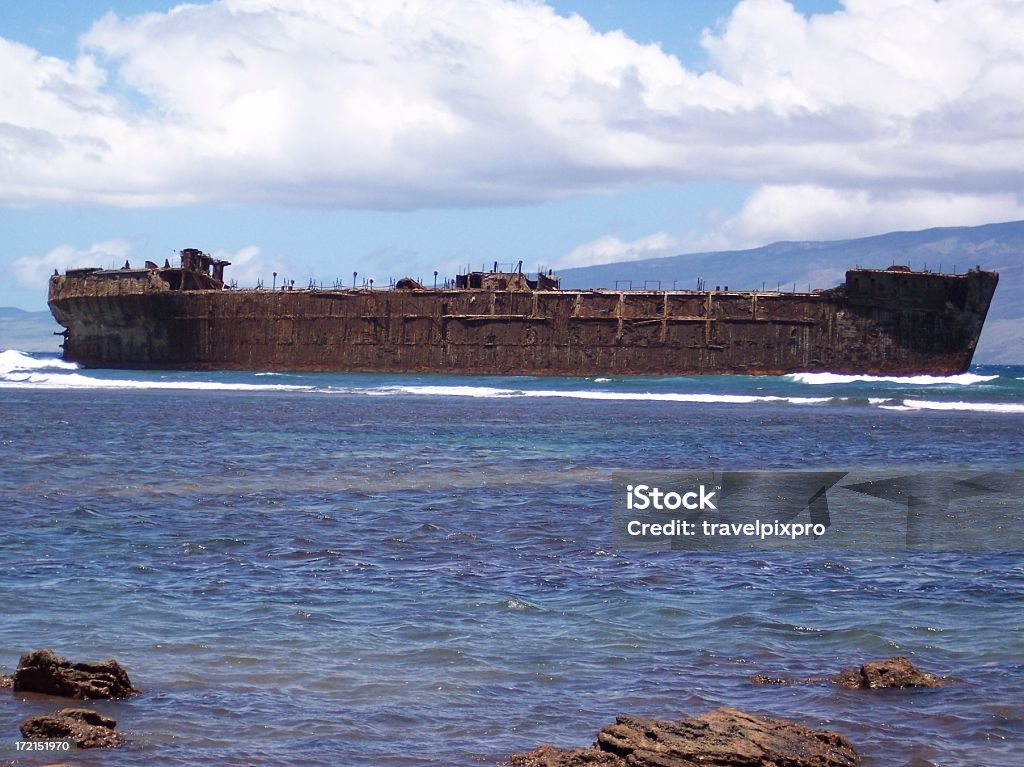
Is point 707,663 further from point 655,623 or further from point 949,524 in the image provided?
point 949,524

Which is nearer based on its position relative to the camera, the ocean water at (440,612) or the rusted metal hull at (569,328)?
the ocean water at (440,612)

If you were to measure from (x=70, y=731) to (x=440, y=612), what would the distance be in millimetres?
4002

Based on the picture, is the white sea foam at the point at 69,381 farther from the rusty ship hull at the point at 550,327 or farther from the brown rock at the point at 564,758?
the brown rock at the point at 564,758

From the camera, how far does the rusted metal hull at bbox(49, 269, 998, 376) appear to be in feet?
185

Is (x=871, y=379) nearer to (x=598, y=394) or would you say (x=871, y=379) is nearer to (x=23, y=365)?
(x=598, y=394)

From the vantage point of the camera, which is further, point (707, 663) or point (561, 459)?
point (561, 459)

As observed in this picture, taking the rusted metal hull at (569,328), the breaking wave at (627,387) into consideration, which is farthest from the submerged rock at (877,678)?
the rusted metal hull at (569,328)

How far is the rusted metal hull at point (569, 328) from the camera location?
56500 mm

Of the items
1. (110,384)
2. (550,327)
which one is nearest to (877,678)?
(550,327)

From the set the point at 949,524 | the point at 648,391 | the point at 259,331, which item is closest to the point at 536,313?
the point at 648,391

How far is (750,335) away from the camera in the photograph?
57.4m

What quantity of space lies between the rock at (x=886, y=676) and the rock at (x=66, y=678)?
5066mm

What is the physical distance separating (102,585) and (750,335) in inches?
1876

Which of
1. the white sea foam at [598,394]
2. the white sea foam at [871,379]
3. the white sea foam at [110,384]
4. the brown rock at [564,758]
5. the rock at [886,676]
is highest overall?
the white sea foam at [871,379]
